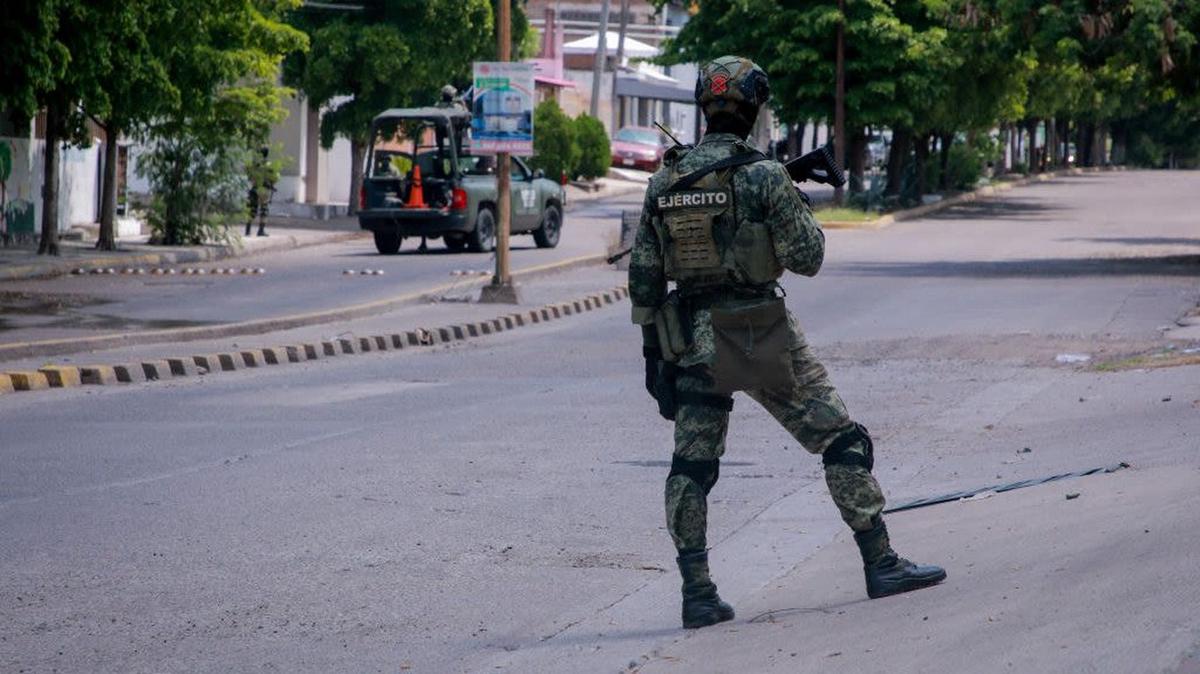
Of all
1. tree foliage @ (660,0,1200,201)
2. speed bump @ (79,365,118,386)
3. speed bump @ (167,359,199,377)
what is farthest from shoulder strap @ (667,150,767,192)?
tree foliage @ (660,0,1200,201)

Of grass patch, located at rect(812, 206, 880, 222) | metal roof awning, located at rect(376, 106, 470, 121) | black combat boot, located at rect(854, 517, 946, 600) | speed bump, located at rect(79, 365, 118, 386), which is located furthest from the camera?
grass patch, located at rect(812, 206, 880, 222)

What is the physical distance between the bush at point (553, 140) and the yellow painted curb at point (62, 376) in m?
38.2

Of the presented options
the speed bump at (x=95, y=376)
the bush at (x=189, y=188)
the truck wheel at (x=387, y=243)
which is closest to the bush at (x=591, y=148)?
the truck wheel at (x=387, y=243)

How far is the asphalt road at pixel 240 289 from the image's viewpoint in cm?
2067

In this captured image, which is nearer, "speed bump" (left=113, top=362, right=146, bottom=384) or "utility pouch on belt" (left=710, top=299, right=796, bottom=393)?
"utility pouch on belt" (left=710, top=299, right=796, bottom=393)

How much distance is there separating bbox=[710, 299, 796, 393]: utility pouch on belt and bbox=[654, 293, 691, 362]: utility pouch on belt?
0.37 feet

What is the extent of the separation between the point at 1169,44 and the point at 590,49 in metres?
59.6

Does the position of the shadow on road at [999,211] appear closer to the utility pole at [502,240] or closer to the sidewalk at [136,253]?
the sidewalk at [136,253]

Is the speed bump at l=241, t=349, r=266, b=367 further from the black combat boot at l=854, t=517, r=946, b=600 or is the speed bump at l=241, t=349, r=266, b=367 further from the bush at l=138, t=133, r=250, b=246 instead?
the bush at l=138, t=133, r=250, b=246

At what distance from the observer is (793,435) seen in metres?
6.38

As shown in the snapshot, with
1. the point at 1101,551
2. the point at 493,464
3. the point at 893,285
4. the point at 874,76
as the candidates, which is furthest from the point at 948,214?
the point at 1101,551

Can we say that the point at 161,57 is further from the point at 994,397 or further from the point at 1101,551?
the point at 1101,551

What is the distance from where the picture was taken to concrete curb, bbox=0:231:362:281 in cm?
2705

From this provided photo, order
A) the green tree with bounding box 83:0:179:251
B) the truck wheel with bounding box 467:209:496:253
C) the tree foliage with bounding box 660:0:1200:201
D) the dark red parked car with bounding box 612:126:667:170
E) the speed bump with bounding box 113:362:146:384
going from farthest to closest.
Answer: the dark red parked car with bounding box 612:126:667:170 → the tree foliage with bounding box 660:0:1200:201 → the truck wheel with bounding box 467:209:496:253 → the green tree with bounding box 83:0:179:251 → the speed bump with bounding box 113:362:146:384
